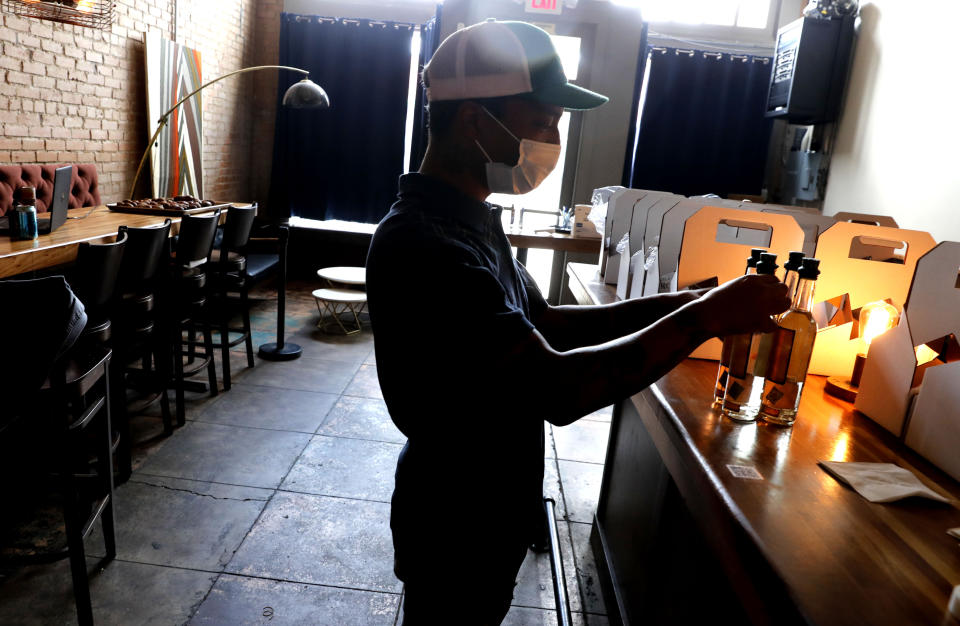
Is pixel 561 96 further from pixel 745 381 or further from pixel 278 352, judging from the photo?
pixel 278 352

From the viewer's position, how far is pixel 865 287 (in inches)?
52.0

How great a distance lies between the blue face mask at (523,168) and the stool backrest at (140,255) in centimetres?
187

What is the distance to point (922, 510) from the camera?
2.70 feet

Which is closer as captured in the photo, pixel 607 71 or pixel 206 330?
pixel 206 330

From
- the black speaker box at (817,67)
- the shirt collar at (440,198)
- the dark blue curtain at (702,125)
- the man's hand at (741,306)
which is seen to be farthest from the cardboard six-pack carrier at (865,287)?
the dark blue curtain at (702,125)

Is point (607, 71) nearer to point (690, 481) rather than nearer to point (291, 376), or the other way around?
point (291, 376)

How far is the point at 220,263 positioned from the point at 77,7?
5.07ft

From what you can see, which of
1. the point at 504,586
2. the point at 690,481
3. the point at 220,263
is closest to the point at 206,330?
the point at 220,263

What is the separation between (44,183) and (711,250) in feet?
13.3

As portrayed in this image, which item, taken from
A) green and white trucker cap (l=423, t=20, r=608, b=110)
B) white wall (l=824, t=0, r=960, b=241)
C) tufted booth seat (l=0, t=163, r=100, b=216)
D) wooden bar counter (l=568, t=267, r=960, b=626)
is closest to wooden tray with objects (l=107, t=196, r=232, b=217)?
tufted booth seat (l=0, t=163, r=100, b=216)

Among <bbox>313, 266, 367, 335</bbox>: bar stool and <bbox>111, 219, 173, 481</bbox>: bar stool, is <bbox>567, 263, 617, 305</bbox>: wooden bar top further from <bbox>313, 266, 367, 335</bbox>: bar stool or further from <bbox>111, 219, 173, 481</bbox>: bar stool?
<bbox>313, 266, 367, 335</bbox>: bar stool

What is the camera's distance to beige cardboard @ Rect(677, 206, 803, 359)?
1407 mm

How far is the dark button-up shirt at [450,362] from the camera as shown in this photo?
2.83 ft

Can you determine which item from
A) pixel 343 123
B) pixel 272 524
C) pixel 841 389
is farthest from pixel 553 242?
pixel 841 389
